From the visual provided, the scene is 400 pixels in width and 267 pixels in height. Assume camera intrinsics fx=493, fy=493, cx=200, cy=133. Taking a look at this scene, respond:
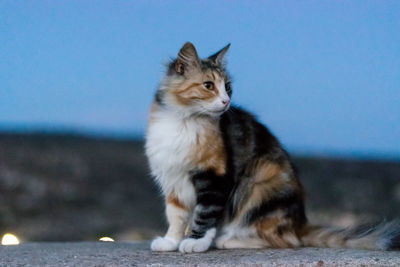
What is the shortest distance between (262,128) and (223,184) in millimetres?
611

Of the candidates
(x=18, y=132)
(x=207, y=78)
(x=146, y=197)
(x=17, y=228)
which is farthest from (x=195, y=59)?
(x=18, y=132)

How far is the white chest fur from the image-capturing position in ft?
10.1

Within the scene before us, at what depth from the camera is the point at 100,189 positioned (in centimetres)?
1022

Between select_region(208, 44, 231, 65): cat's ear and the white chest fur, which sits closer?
the white chest fur

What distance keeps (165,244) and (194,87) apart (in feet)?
3.33

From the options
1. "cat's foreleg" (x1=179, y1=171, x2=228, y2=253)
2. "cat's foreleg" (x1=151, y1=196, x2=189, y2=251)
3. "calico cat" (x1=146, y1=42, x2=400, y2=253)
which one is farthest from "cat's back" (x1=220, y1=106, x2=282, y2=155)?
"cat's foreleg" (x1=151, y1=196, x2=189, y2=251)

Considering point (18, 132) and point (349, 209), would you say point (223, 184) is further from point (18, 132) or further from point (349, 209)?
point (18, 132)

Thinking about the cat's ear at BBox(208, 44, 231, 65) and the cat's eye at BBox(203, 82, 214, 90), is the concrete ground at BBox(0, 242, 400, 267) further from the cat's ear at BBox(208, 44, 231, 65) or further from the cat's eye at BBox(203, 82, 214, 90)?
the cat's ear at BBox(208, 44, 231, 65)

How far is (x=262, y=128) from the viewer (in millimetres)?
3445

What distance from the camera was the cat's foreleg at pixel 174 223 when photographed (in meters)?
3.18

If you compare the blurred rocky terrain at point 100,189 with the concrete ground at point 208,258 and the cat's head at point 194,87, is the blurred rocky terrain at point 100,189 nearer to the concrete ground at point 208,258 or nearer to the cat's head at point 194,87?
the concrete ground at point 208,258

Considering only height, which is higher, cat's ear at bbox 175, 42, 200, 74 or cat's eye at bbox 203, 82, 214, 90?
cat's ear at bbox 175, 42, 200, 74

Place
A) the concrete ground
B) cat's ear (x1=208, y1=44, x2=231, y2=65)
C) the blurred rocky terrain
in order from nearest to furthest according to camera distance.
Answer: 1. the concrete ground
2. cat's ear (x1=208, y1=44, x2=231, y2=65)
3. the blurred rocky terrain

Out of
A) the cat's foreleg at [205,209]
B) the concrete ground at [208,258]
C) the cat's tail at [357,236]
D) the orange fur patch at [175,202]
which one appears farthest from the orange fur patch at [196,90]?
the cat's tail at [357,236]
